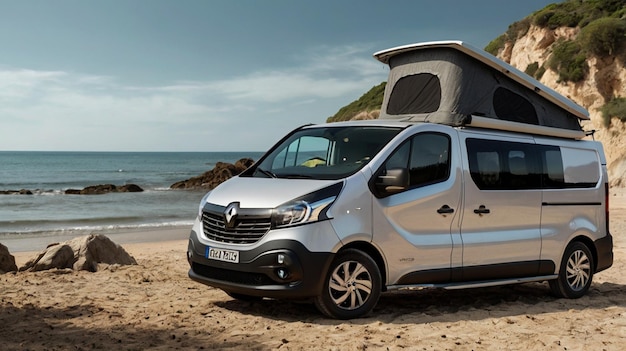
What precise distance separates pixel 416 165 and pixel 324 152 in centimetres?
108

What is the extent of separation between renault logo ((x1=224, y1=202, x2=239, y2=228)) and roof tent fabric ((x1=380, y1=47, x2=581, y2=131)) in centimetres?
280

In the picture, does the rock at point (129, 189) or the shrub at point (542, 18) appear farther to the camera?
the rock at point (129, 189)

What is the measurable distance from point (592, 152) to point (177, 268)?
Result: 6782 mm

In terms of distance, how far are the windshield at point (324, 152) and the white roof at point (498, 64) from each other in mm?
1666

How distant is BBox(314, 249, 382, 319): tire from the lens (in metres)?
6.53

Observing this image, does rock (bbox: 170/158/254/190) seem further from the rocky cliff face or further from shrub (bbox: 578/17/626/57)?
shrub (bbox: 578/17/626/57)

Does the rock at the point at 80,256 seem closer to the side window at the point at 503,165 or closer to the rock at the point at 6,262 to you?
the rock at the point at 6,262

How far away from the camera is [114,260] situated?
11328 millimetres

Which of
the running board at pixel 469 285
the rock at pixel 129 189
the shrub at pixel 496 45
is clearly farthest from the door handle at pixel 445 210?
the shrub at pixel 496 45

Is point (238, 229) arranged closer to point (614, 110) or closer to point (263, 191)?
point (263, 191)

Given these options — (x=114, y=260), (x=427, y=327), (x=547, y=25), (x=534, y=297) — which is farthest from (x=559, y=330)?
(x=547, y=25)

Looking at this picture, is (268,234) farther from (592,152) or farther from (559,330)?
(592,152)

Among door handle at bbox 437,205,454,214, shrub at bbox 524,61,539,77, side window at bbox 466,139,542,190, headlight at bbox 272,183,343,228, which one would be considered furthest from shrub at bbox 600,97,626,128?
headlight at bbox 272,183,343,228

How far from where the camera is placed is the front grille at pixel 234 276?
6.52 meters
